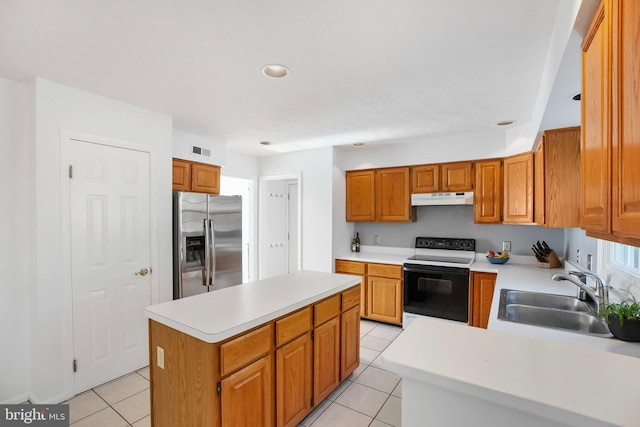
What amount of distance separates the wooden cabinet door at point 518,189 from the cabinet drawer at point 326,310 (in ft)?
6.97

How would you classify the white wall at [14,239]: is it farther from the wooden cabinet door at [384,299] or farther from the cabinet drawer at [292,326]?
the wooden cabinet door at [384,299]

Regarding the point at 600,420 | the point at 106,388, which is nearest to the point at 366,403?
the point at 600,420

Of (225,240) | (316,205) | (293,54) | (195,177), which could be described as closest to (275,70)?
(293,54)

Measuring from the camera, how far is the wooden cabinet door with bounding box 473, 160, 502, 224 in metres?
3.49

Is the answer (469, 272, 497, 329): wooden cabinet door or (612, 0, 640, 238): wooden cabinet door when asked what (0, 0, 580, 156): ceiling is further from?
(469, 272, 497, 329): wooden cabinet door

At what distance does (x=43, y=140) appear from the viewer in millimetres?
2203

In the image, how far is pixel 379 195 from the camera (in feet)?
13.9

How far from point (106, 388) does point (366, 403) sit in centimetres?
214

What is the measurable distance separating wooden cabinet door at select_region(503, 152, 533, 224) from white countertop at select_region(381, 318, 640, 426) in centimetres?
223

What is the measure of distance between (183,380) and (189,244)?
1.79 metres

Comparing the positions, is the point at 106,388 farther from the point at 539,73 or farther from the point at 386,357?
the point at 539,73

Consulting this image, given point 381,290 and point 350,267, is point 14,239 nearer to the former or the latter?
point 350,267

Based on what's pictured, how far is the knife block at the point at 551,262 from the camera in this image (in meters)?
3.27

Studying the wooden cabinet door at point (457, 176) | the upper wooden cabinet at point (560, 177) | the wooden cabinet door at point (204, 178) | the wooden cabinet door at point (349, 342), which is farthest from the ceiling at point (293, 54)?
the wooden cabinet door at point (349, 342)
